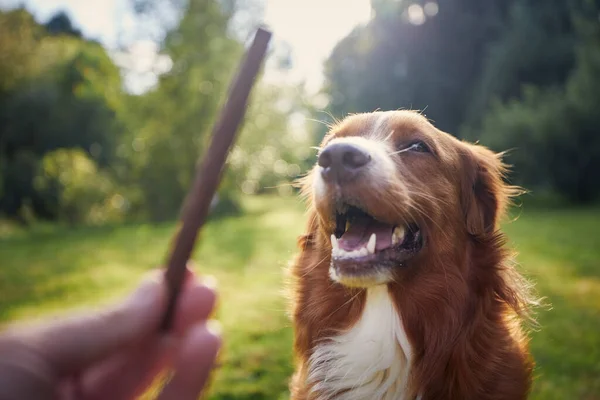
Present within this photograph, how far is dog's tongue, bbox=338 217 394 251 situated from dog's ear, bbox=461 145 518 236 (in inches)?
26.5

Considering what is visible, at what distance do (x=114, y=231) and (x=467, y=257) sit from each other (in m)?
18.1

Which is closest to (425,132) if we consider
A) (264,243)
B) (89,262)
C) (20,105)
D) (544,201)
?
(89,262)

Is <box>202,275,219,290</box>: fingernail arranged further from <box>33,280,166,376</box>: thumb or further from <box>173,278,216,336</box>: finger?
<box>33,280,166,376</box>: thumb

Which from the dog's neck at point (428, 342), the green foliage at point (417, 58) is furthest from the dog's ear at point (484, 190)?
the green foliage at point (417, 58)

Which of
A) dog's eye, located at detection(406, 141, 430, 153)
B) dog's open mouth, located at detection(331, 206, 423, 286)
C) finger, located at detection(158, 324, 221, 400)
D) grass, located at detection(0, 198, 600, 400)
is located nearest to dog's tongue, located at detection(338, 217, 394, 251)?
dog's open mouth, located at detection(331, 206, 423, 286)

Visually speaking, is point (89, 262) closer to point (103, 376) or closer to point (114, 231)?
point (114, 231)

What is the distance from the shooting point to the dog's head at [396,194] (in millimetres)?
2840

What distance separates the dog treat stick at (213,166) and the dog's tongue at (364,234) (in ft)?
5.95

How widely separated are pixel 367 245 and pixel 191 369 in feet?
5.91

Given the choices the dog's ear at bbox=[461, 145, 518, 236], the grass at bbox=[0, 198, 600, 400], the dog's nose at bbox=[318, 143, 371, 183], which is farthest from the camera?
the grass at bbox=[0, 198, 600, 400]

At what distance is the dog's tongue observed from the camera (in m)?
3.01

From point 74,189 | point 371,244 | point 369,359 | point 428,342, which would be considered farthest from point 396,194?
point 74,189

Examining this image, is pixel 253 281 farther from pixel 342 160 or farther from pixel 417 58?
pixel 417 58

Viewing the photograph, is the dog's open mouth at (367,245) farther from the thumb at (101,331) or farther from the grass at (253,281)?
the thumb at (101,331)
